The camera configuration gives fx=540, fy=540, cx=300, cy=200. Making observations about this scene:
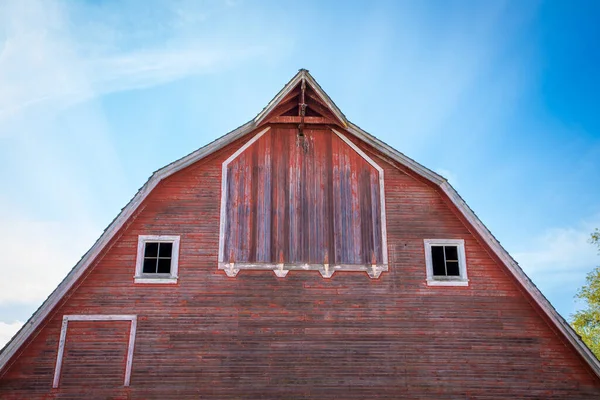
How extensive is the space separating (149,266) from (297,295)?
381cm

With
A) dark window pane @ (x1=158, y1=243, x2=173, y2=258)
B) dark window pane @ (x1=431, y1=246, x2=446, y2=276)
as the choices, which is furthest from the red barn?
dark window pane @ (x1=431, y1=246, x2=446, y2=276)

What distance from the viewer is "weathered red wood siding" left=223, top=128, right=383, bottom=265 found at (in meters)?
13.7

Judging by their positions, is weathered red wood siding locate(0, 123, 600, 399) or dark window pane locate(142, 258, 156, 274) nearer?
weathered red wood siding locate(0, 123, 600, 399)

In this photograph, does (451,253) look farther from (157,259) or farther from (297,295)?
(157,259)

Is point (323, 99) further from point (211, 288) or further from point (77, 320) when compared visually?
point (77, 320)

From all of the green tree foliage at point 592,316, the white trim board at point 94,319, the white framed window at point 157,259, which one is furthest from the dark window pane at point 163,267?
the green tree foliage at point 592,316

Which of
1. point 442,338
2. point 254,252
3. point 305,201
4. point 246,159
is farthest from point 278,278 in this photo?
point 442,338

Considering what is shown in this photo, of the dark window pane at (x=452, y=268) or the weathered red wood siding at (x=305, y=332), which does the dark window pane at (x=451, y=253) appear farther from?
the weathered red wood siding at (x=305, y=332)

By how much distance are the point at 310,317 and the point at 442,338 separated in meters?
3.32

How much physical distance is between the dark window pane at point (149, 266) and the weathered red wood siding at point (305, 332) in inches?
13.5

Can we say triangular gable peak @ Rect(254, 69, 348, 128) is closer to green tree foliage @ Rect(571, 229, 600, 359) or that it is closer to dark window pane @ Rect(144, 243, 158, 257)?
dark window pane @ Rect(144, 243, 158, 257)

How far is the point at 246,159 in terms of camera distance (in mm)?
14469

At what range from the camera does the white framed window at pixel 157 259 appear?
13391 mm

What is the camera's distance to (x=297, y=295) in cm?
1338
